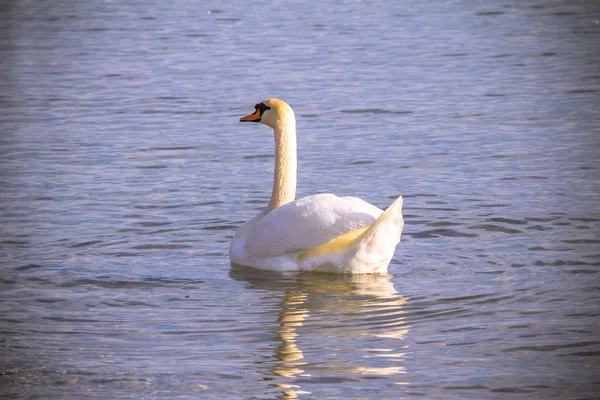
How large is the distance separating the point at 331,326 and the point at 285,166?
7.58 ft

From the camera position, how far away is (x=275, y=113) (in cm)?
909

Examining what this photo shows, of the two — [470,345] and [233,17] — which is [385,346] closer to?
[470,345]

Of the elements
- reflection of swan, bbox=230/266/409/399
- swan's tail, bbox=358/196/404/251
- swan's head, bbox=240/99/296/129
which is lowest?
reflection of swan, bbox=230/266/409/399

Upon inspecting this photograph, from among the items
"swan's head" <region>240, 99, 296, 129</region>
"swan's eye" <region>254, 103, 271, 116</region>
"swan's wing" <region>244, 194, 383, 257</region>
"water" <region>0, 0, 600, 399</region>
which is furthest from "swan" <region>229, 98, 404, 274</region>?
"swan's eye" <region>254, 103, 271, 116</region>

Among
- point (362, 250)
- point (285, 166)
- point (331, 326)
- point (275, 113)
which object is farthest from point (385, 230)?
point (275, 113)

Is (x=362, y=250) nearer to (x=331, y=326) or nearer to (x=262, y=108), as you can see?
(x=331, y=326)

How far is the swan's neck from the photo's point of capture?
904 centimetres

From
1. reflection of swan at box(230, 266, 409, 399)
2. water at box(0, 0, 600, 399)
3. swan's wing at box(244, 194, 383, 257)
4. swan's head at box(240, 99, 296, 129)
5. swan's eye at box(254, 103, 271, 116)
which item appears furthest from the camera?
swan's eye at box(254, 103, 271, 116)

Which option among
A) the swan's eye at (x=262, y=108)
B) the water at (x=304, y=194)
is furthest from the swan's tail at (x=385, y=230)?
the swan's eye at (x=262, y=108)

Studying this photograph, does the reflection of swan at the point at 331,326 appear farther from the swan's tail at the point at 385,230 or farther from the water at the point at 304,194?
the swan's tail at the point at 385,230

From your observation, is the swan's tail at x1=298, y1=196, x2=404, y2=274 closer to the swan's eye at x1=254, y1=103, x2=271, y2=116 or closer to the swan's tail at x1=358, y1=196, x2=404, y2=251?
the swan's tail at x1=358, y1=196, x2=404, y2=251

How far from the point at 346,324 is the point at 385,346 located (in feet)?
1.83

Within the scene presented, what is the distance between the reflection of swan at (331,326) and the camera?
19.9 ft

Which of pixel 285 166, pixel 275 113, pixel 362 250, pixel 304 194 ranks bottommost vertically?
pixel 304 194
